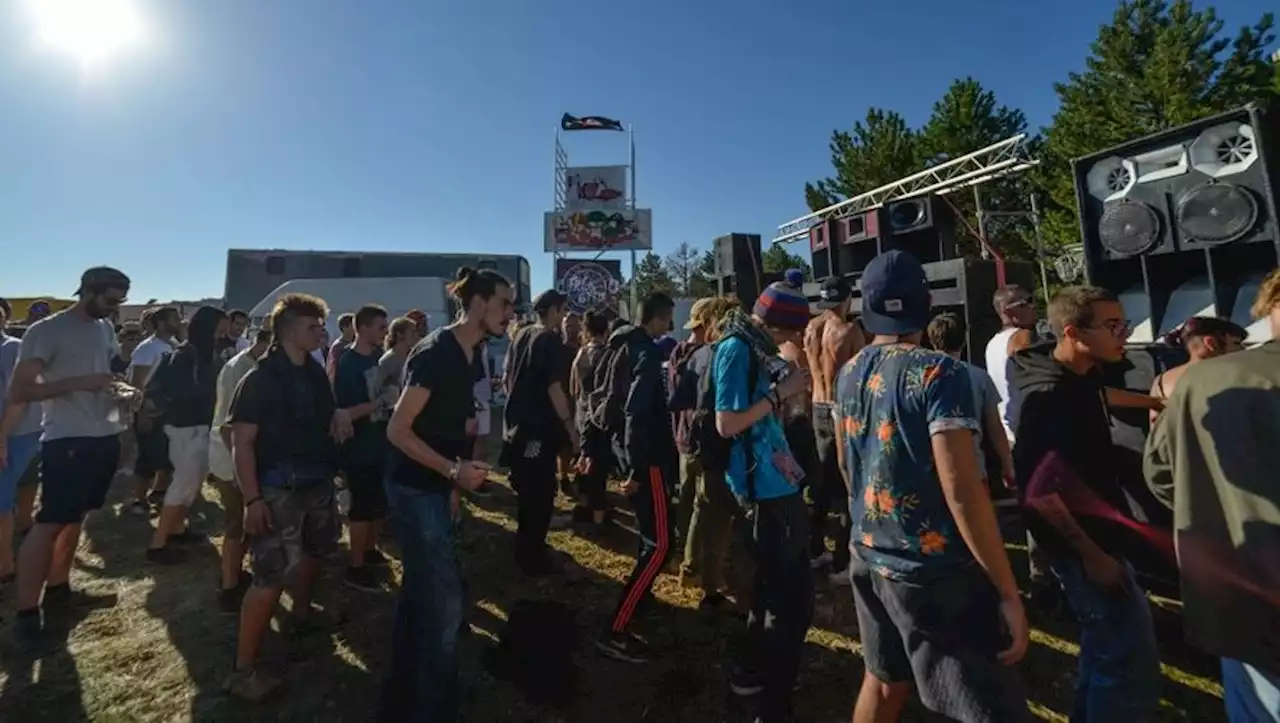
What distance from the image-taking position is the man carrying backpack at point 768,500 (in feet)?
8.07

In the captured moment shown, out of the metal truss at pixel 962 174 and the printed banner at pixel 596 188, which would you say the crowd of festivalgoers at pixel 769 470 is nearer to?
the metal truss at pixel 962 174

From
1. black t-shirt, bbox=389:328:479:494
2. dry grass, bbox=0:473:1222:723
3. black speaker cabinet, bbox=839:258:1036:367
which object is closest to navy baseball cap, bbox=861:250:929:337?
black t-shirt, bbox=389:328:479:494

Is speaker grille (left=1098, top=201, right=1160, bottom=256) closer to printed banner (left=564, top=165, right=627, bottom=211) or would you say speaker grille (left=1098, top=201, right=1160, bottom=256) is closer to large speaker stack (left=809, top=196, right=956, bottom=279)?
large speaker stack (left=809, top=196, right=956, bottom=279)

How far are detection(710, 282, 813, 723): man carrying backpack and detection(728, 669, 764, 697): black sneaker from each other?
0.75ft

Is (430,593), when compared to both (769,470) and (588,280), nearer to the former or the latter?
(769,470)

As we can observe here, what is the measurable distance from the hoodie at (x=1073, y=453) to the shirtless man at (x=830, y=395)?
174 centimetres

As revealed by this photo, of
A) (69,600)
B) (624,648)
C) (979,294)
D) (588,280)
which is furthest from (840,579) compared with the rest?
(588,280)

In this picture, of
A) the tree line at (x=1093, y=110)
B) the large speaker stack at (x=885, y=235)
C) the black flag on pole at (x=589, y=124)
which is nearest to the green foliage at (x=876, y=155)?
the tree line at (x=1093, y=110)

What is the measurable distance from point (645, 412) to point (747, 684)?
1.45 meters

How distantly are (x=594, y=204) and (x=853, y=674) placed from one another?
61.9 feet

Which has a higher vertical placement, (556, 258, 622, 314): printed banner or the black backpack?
(556, 258, 622, 314): printed banner

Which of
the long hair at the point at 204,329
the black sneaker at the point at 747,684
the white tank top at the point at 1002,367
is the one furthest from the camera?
the long hair at the point at 204,329

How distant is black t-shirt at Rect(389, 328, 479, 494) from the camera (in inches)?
93.0

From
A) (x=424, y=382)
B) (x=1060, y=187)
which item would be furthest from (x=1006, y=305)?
(x=1060, y=187)
